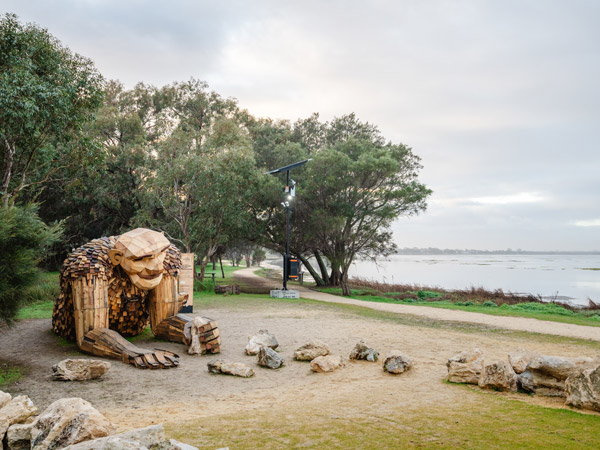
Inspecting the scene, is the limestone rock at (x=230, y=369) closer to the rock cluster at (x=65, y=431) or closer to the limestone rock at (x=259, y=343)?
the limestone rock at (x=259, y=343)

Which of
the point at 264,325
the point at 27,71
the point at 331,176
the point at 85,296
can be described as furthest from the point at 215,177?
the point at 85,296

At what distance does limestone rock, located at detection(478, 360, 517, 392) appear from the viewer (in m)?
4.93

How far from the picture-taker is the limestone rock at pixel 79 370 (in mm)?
5488

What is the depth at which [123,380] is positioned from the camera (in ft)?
18.5

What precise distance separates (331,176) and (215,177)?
19.5ft

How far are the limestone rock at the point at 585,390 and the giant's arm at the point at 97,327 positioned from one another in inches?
211

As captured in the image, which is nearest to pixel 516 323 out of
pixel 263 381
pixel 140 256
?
pixel 263 381

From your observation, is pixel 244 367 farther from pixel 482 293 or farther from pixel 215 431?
pixel 482 293

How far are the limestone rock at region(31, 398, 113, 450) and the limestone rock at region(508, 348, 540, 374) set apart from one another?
527 centimetres

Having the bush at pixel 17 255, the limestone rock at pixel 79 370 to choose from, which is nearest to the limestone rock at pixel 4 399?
the limestone rock at pixel 79 370

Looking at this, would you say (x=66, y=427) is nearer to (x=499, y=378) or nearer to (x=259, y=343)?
(x=499, y=378)

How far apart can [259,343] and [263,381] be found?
1.86 m

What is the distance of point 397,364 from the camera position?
6.07 metres

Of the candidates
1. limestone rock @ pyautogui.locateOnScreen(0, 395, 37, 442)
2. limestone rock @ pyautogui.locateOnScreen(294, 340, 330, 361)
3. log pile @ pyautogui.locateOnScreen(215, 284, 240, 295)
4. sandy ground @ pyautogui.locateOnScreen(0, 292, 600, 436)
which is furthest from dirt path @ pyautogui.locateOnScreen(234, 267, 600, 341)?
limestone rock @ pyautogui.locateOnScreen(0, 395, 37, 442)
